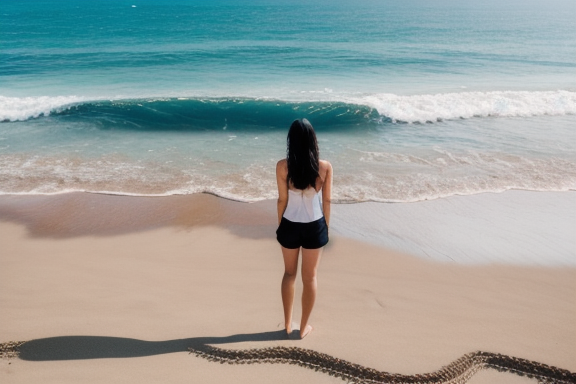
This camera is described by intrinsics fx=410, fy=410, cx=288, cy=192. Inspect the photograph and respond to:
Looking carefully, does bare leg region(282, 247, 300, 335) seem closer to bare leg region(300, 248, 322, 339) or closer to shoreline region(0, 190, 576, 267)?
bare leg region(300, 248, 322, 339)

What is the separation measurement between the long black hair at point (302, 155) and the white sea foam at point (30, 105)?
12613 millimetres

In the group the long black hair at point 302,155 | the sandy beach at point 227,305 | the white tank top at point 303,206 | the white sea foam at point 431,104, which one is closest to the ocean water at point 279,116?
the white sea foam at point 431,104

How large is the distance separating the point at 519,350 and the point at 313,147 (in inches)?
93.2

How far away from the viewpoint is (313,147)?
2785 millimetres

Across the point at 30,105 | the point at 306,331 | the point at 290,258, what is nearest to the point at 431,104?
the point at 306,331

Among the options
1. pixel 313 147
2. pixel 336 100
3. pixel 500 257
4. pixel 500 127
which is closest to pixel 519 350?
pixel 500 257

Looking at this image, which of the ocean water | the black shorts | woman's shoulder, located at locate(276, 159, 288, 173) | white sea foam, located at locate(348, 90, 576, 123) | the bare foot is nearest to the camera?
woman's shoulder, located at locate(276, 159, 288, 173)

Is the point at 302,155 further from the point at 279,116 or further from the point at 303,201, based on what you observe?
the point at 279,116

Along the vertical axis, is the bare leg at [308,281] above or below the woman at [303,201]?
below

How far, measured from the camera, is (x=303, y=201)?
296 centimetres

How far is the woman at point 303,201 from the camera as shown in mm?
2777

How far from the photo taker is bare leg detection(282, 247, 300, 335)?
311 centimetres

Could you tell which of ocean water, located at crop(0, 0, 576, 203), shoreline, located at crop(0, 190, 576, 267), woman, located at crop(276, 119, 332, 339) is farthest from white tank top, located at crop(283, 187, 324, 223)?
ocean water, located at crop(0, 0, 576, 203)

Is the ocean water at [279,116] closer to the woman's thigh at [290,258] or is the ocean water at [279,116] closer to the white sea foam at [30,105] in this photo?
the white sea foam at [30,105]
